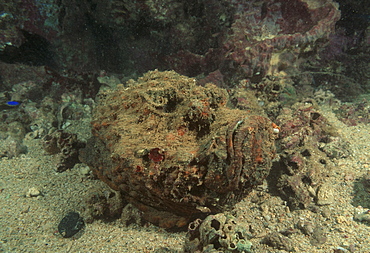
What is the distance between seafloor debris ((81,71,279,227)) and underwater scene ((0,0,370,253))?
2 cm

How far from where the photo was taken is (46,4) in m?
6.27

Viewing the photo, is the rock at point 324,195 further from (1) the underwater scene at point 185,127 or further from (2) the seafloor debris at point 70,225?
(2) the seafloor debris at point 70,225

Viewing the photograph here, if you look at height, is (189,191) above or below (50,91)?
below

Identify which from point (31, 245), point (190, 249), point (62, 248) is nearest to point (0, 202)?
point (31, 245)

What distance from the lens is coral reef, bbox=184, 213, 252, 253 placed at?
2.60 m

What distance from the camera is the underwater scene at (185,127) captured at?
279 cm

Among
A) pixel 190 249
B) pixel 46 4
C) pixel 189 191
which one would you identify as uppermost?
pixel 46 4

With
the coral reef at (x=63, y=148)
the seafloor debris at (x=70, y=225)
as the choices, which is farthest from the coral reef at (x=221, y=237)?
the coral reef at (x=63, y=148)

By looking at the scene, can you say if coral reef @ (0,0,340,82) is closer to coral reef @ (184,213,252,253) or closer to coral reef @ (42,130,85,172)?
coral reef @ (42,130,85,172)

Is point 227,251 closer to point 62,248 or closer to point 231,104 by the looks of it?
point 62,248

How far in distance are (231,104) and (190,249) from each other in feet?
11.8

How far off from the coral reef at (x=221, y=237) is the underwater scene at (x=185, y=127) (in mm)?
16

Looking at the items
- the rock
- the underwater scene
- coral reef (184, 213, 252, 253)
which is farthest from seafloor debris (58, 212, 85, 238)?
the rock

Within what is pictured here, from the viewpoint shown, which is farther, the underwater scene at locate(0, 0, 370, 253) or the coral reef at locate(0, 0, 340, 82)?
the coral reef at locate(0, 0, 340, 82)
